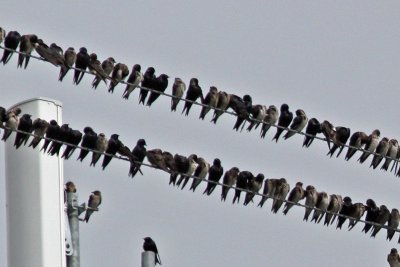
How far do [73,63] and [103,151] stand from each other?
1.37 metres

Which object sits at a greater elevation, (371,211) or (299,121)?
(299,121)

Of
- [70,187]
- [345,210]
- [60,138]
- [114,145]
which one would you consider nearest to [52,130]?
[60,138]

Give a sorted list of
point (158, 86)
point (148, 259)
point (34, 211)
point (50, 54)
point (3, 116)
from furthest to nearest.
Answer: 1. point (158, 86)
2. point (50, 54)
3. point (3, 116)
4. point (34, 211)
5. point (148, 259)

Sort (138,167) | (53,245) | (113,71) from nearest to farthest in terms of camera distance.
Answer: (53,245)
(138,167)
(113,71)

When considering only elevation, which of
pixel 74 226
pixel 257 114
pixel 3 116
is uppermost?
pixel 257 114

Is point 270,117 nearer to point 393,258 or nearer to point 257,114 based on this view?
point 257,114

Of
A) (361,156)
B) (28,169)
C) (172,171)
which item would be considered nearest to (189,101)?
(172,171)

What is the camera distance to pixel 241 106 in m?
30.6

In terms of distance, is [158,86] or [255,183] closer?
[158,86]

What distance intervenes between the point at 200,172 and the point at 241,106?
191 centimetres

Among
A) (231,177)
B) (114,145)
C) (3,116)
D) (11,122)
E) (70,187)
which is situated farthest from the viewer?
(231,177)

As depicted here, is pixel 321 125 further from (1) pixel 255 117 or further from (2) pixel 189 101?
(2) pixel 189 101

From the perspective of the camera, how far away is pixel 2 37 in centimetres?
2811

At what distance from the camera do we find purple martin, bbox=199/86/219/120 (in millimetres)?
29138
